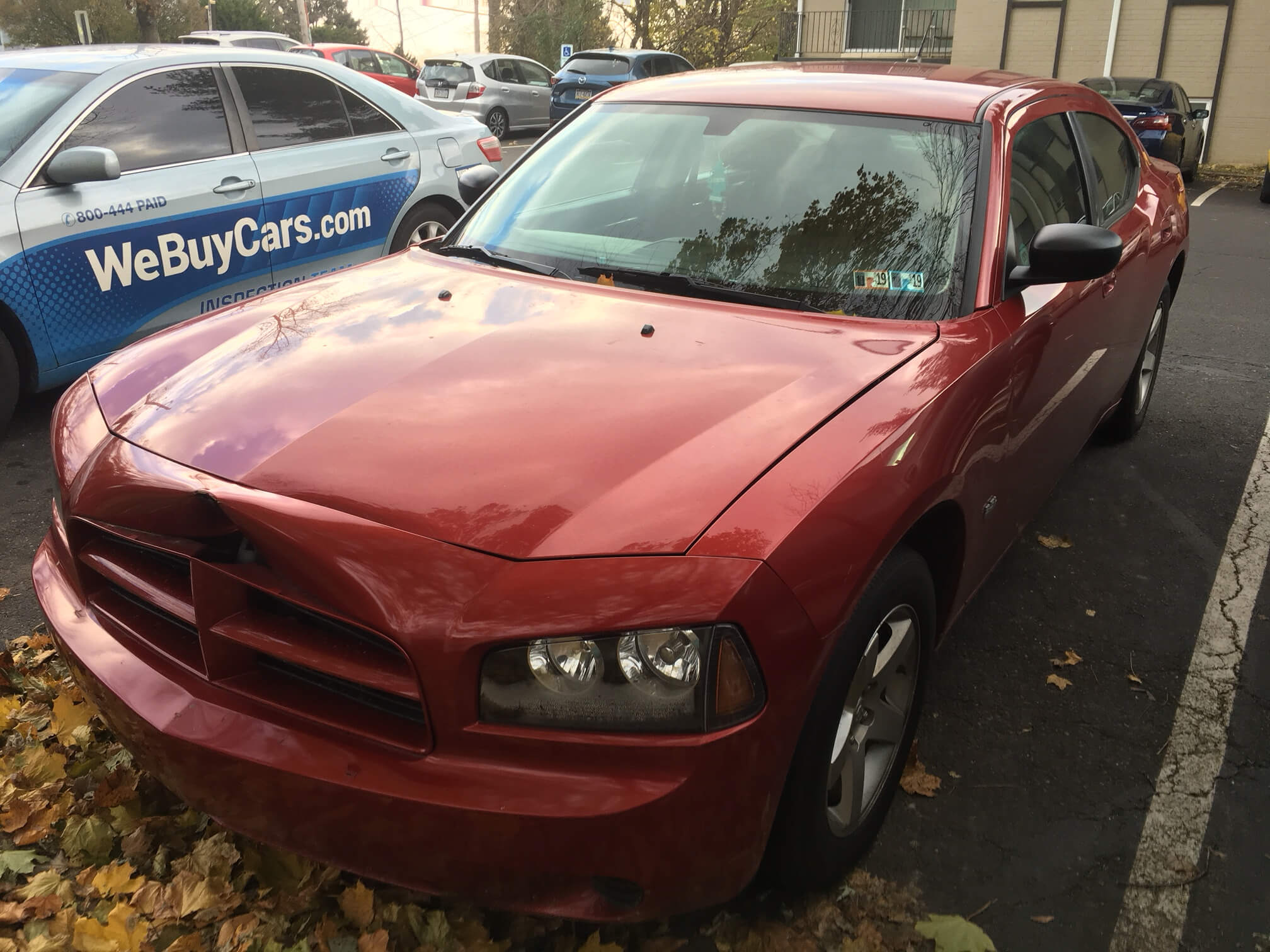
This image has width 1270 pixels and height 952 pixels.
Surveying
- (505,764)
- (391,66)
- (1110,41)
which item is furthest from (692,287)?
(1110,41)

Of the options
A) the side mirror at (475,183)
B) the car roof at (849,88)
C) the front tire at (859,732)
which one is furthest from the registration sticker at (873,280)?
the side mirror at (475,183)

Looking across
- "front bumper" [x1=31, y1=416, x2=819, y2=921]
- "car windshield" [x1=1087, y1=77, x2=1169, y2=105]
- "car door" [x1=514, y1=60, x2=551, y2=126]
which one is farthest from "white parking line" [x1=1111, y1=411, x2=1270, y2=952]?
"car door" [x1=514, y1=60, x2=551, y2=126]

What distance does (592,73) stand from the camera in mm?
19109

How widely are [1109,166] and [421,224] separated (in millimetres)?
3780

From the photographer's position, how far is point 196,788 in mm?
1897

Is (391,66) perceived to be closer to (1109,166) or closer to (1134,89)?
(1134,89)

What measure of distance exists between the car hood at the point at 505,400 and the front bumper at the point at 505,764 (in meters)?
0.07

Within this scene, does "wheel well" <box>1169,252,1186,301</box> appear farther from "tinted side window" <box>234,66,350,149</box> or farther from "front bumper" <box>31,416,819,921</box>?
"tinted side window" <box>234,66,350,149</box>

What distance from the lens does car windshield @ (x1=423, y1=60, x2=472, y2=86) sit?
19.7 meters

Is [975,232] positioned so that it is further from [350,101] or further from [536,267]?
[350,101]

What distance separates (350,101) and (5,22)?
31291mm

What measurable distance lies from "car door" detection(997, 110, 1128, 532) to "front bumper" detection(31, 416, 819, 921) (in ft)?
4.32

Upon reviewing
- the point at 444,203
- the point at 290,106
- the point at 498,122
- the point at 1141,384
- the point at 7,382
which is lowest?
the point at 1141,384

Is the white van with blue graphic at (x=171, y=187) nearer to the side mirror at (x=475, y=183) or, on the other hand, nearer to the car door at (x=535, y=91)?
the side mirror at (x=475, y=183)
